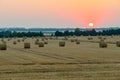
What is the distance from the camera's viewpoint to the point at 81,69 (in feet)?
75.8

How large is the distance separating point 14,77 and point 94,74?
155 inches

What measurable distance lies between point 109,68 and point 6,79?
23.0ft

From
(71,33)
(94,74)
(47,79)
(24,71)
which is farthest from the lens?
(71,33)

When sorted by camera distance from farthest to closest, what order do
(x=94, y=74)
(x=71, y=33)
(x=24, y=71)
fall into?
(x=71, y=33) → (x=24, y=71) → (x=94, y=74)

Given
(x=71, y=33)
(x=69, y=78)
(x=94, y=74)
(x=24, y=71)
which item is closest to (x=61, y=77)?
(x=69, y=78)

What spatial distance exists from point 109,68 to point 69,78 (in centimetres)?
507

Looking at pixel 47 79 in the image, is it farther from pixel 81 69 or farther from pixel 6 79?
pixel 81 69

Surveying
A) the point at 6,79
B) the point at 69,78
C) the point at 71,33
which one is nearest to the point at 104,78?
the point at 69,78

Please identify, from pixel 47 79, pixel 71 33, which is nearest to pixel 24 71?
pixel 47 79

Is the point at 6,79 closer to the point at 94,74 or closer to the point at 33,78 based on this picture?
the point at 33,78

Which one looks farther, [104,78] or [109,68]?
[109,68]

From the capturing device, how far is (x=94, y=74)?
67.3ft

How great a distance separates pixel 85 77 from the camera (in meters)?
19.3

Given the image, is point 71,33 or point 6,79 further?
point 71,33
